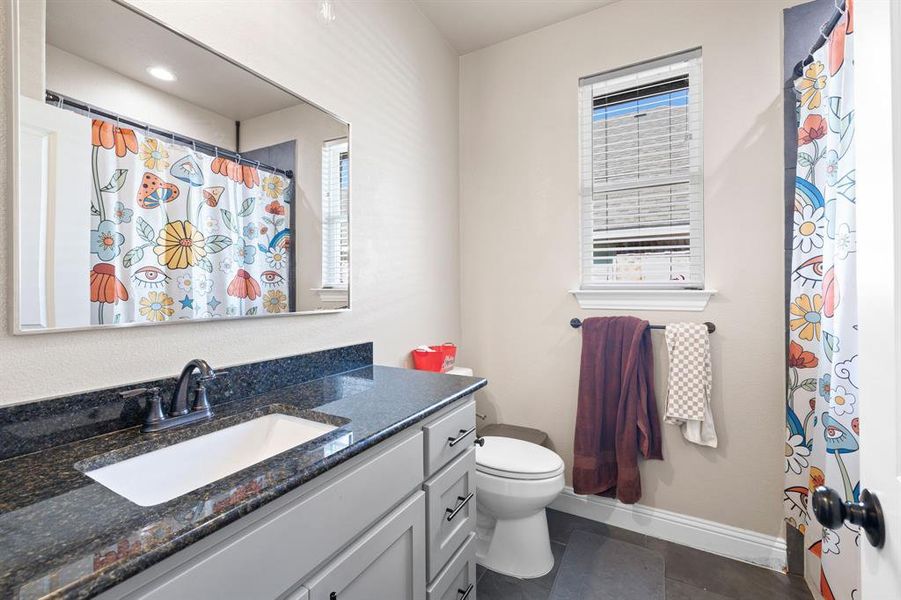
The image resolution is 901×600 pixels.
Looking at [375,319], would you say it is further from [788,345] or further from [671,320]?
[788,345]

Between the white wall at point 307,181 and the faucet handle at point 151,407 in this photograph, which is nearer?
the faucet handle at point 151,407

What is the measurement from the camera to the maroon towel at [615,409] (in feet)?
6.68

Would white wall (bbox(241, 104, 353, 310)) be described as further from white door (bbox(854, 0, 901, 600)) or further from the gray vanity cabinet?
white door (bbox(854, 0, 901, 600))

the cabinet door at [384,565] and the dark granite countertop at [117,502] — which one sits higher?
the dark granite countertop at [117,502]

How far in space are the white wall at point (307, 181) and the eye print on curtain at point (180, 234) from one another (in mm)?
56

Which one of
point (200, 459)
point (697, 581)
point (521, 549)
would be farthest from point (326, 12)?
point (697, 581)

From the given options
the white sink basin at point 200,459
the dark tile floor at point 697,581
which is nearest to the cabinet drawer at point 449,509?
the white sink basin at point 200,459

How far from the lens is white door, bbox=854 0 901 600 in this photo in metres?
0.53

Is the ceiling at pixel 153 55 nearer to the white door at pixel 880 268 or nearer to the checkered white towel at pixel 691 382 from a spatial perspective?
the white door at pixel 880 268

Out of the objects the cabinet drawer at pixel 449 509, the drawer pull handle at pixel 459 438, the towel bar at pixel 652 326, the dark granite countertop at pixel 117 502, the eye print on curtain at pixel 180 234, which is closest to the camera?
the dark granite countertop at pixel 117 502

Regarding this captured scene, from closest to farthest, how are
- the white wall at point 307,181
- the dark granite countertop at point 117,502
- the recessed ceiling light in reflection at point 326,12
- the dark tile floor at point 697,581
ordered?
the dark granite countertop at point 117,502, the white wall at point 307,181, the recessed ceiling light in reflection at point 326,12, the dark tile floor at point 697,581

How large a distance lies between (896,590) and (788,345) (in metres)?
1.54

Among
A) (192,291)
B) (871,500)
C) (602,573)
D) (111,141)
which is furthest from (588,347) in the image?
(111,141)

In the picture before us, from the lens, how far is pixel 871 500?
59cm
